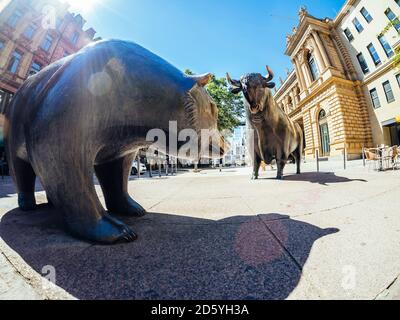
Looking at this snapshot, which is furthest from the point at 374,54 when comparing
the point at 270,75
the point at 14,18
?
the point at 14,18

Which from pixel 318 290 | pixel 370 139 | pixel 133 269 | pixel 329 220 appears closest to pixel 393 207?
pixel 329 220

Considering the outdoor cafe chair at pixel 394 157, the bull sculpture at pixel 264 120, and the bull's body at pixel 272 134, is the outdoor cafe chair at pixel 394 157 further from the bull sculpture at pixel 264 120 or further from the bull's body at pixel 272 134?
the bull's body at pixel 272 134

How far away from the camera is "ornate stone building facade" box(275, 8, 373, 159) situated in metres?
18.7

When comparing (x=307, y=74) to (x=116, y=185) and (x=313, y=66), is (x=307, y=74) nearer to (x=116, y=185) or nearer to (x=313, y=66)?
(x=313, y=66)

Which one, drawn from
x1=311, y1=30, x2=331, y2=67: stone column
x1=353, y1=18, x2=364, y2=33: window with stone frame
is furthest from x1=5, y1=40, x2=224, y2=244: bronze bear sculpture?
x1=353, y1=18, x2=364, y2=33: window with stone frame

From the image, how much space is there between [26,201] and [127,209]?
37.6 inches

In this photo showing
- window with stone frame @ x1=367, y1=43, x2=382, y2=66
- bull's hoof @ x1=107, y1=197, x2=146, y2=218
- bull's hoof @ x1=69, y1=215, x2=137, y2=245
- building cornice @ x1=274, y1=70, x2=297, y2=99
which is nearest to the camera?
bull's hoof @ x1=69, y1=215, x2=137, y2=245

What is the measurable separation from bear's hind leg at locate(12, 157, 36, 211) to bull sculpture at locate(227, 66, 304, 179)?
3527 mm

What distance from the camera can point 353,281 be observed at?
2.19 feet

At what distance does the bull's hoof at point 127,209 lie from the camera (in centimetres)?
168

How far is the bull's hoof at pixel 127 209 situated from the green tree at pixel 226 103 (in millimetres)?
23639

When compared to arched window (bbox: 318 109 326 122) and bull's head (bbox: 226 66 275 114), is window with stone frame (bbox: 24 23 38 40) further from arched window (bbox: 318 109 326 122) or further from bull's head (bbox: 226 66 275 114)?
arched window (bbox: 318 109 326 122)

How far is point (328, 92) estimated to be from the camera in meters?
19.7

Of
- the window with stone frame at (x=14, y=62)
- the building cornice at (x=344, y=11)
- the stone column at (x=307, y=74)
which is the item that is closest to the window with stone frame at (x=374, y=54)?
the building cornice at (x=344, y=11)
